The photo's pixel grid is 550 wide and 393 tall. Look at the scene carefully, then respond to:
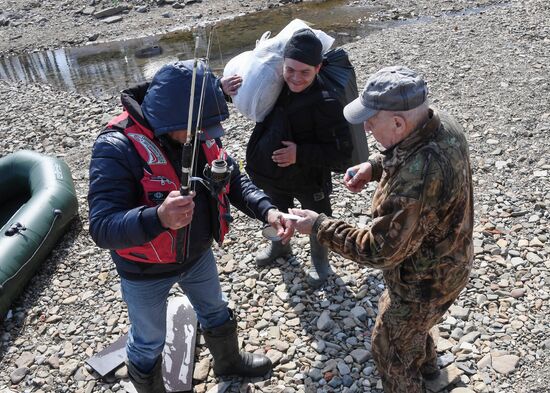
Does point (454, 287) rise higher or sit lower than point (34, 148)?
higher

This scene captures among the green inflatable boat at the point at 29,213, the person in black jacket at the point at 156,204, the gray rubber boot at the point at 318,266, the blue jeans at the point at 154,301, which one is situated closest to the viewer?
the person in black jacket at the point at 156,204

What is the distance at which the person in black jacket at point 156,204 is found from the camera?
123 inches

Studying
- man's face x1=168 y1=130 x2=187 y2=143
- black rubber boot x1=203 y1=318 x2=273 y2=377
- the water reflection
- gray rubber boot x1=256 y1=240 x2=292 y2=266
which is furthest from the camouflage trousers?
the water reflection

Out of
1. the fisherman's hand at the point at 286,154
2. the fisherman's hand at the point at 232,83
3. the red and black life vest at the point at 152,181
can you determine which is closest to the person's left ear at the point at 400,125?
the red and black life vest at the point at 152,181

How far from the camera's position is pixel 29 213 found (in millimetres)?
7242

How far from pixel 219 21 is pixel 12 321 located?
1851cm

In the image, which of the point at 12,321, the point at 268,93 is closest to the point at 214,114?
the point at 268,93

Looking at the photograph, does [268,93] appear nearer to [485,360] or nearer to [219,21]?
[485,360]

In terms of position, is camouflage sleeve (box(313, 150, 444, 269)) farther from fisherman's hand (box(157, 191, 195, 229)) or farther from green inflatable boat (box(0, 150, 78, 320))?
green inflatable boat (box(0, 150, 78, 320))

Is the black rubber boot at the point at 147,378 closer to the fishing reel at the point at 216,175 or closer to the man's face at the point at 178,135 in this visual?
the fishing reel at the point at 216,175

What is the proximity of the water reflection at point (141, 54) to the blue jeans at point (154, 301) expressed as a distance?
13.1 m

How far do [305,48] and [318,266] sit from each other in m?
2.44

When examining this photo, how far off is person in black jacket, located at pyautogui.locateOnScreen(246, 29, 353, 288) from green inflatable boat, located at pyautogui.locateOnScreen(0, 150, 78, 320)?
3353 millimetres

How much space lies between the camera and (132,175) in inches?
128
